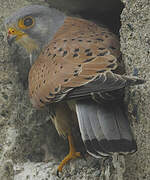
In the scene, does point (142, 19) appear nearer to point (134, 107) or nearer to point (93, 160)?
point (134, 107)

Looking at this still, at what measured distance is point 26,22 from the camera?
3.14m

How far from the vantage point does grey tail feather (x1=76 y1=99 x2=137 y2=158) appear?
2068 mm

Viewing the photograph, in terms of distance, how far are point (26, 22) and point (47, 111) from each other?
2.56ft

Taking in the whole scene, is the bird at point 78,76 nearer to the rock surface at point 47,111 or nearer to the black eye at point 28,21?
the black eye at point 28,21

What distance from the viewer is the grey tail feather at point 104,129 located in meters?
2.07

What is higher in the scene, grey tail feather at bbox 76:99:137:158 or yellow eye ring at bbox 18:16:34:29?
yellow eye ring at bbox 18:16:34:29

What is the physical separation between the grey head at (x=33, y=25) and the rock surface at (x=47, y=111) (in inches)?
6.8

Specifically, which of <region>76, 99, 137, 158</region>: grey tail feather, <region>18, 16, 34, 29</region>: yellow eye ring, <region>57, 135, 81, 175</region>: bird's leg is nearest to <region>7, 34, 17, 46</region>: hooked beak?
<region>18, 16, 34, 29</region>: yellow eye ring

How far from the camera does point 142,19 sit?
7.38 feet

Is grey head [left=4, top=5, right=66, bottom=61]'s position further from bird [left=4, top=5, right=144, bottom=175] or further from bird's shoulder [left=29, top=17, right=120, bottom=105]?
bird's shoulder [left=29, top=17, right=120, bottom=105]

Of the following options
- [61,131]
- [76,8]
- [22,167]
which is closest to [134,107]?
[61,131]

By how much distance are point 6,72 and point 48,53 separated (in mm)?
530

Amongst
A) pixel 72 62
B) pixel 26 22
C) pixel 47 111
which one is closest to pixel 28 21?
pixel 26 22

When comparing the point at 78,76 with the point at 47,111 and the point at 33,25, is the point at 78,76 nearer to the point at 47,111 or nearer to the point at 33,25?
the point at 47,111
